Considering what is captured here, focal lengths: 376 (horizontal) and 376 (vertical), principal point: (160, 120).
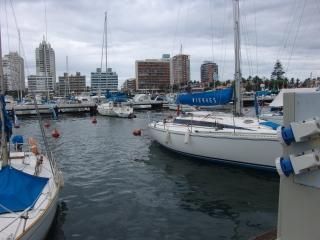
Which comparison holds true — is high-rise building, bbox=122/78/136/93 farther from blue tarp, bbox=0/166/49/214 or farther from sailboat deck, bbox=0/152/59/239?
blue tarp, bbox=0/166/49/214

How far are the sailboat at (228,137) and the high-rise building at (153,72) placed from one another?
139 metres

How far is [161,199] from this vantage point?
13.2 meters

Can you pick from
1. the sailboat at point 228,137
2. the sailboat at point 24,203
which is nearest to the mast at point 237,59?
the sailboat at point 228,137

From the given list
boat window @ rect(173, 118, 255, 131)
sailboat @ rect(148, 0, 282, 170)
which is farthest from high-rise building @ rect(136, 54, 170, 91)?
sailboat @ rect(148, 0, 282, 170)

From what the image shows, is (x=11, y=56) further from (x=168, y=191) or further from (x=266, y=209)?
(x=266, y=209)

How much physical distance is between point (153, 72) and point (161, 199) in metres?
150

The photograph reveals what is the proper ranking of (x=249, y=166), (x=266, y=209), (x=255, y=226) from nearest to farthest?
(x=255, y=226), (x=266, y=209), (x=249, y=166)

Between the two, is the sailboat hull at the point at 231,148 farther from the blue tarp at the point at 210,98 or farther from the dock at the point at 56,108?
the dock at the point at 56,108

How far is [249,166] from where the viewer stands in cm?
1656

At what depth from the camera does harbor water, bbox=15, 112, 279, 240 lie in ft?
33.9

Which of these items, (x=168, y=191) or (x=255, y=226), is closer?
(x=255, y=226)

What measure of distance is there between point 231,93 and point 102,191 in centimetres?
960

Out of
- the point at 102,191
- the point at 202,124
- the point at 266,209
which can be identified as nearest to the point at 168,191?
the point at 102,191

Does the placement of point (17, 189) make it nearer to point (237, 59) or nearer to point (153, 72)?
point (237, 59)
